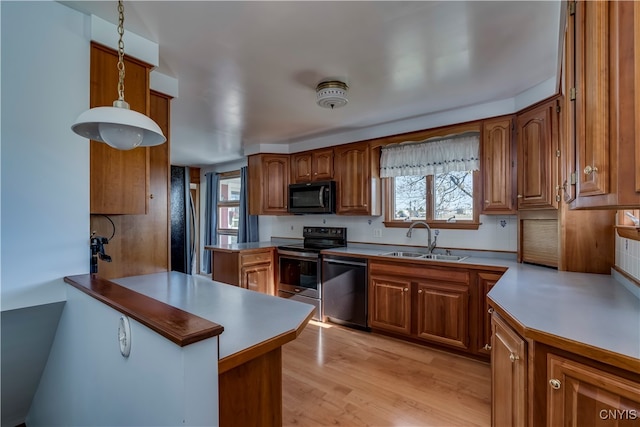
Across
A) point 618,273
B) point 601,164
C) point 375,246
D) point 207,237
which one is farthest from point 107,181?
point 207,237

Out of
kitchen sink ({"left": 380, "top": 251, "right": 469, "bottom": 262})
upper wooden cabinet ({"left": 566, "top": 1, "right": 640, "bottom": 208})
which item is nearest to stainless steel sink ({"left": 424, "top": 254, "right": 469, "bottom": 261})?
kitchen sink ({"left": 380, "top": 251, "right": 469, "bottom": 262})

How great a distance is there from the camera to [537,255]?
2555 mm

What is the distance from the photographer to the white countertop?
1.08 metres

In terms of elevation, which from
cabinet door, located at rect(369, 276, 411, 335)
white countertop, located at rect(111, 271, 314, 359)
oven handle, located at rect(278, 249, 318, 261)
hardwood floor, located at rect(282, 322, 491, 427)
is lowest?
hardwood floor, located at rect(282, 322, 491, 427)

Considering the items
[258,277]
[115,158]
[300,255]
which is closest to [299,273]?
[300,255]

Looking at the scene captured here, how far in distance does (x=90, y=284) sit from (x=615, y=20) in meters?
2.21

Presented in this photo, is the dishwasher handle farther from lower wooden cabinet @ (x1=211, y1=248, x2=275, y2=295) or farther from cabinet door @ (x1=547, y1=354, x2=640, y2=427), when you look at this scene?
cabinet door @ (x1=547, y1=354, x2=640, y2=427)

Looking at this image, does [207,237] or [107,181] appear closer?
[107,181]

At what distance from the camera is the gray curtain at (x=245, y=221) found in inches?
206

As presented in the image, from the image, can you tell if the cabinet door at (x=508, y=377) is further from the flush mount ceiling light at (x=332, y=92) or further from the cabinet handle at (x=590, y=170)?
the flush mount ceiling light at (x=332, y=92)

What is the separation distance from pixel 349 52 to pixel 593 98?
1378 millimetres

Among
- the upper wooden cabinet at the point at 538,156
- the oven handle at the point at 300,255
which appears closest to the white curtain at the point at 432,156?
the upper wooden cabinet at the point at 538,156

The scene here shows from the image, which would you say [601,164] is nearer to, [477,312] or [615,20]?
[615,20]

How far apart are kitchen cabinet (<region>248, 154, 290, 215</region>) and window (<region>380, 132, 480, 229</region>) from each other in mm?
1504
